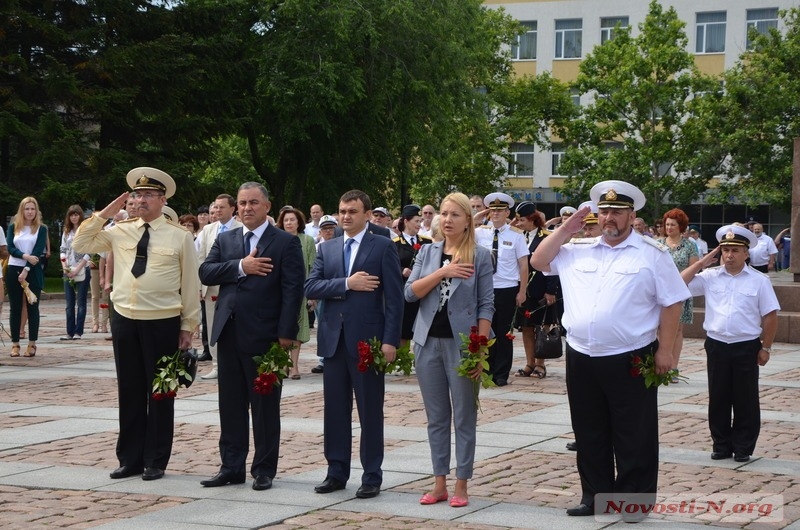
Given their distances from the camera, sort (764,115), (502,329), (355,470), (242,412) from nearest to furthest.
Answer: (242,412) < (355,470) < (502,329) < (764,115)

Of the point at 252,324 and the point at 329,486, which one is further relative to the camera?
the point at 252,324

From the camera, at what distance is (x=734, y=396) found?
9.57 m

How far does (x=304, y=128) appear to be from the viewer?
36.9 meters

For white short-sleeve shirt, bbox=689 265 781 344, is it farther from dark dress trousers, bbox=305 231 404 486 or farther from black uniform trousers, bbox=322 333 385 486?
black uniform trousers, bbox=322 333 385 486

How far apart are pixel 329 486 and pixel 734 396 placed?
11.3ft

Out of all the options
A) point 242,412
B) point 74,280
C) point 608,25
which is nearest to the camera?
point 242,412

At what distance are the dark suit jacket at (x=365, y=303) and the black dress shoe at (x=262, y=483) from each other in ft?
2.82

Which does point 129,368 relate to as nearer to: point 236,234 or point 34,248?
point 236,234

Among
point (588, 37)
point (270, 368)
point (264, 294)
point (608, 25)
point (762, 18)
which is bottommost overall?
point (270, 368)

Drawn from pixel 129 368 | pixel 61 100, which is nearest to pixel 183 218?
pixel 129 368

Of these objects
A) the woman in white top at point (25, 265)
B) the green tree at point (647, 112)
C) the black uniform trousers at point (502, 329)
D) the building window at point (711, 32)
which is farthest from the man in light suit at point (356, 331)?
the building window at point (711, 32)

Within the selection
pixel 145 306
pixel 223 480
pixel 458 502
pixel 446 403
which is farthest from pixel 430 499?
pixel 145 306

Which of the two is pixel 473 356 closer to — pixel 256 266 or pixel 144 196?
pixel 256 266

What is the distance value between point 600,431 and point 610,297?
0.79m
